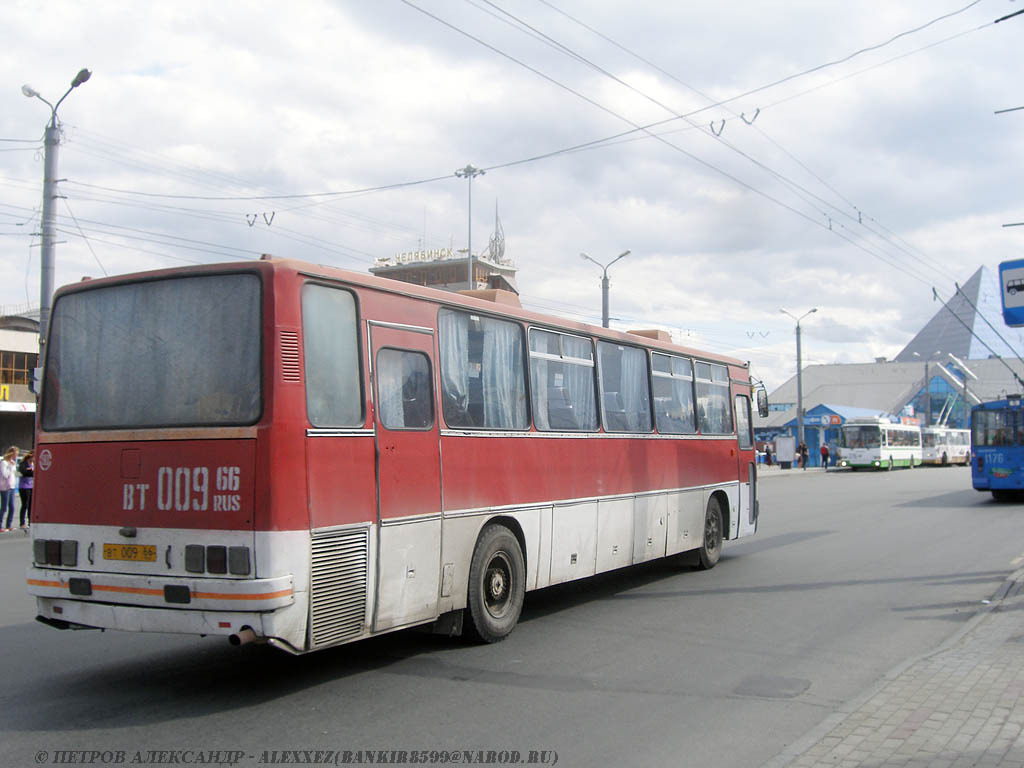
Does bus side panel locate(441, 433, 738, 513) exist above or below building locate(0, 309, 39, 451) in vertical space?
below

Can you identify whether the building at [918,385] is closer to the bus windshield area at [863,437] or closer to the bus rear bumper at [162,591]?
the bus windshield area at [863,437]

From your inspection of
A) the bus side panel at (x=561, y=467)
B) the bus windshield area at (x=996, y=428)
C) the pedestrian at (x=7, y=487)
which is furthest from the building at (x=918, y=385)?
the bus side panel at (x=561, y=467)

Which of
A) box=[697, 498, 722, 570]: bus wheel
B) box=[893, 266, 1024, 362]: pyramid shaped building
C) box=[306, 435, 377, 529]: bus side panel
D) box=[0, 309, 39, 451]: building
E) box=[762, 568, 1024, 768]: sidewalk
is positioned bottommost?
box=[762, 568, 1024, 768]: sidewalk

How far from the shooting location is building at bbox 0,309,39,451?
54.2m

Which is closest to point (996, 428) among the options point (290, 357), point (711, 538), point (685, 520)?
point (711, 538)

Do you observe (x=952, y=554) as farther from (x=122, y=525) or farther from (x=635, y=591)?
(x=122, y=525)

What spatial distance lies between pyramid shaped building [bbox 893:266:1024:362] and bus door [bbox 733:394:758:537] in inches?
4376

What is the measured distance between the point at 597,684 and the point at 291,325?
131 inches

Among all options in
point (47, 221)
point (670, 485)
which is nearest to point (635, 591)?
point (670, 485)

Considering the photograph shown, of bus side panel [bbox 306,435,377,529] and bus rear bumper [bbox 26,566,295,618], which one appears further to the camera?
bus side panel [bbox 306,435,377,529]

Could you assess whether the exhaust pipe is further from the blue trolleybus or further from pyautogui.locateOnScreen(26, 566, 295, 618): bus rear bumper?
the blue trolleybus

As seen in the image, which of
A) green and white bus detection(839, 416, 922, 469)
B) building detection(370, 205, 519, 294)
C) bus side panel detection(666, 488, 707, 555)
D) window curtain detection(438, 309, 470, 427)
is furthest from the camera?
building detection(370, 205, 519, 294)

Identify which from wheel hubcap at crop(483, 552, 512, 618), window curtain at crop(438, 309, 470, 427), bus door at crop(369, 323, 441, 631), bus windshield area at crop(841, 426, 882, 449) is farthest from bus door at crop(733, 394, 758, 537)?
bus windshield area at crop(841, 426, 882, 449)

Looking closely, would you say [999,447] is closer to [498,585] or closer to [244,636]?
[498,585]
